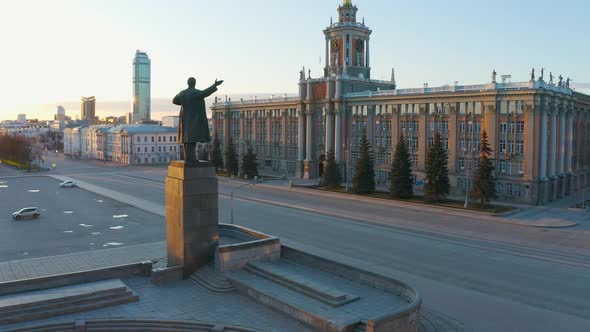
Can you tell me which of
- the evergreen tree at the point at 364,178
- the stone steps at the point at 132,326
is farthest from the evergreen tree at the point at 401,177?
the stone steps at the point at 132,326

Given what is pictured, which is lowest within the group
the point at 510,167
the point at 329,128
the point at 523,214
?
the point at 523,214

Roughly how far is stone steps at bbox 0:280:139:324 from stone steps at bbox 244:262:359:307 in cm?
517

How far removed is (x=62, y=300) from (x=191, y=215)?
6007 mm

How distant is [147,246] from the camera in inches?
1252

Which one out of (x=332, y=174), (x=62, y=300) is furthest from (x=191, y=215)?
(x=332, y=174)

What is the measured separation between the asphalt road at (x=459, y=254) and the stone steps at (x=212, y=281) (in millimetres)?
8524

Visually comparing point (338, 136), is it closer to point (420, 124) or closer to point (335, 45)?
point (420, 124)

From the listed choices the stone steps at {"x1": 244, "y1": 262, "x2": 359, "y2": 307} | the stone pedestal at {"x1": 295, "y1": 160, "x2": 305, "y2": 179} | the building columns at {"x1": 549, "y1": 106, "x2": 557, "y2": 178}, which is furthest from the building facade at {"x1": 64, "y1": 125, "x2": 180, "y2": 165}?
the stone steps at {"x1": 244, "y1": 262, "x2": 359, "y2": 307}

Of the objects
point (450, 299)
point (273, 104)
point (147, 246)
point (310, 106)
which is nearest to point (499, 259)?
point (450, 299)

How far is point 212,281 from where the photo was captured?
68.2 feet

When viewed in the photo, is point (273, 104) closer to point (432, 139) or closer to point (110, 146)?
point (432, 139)

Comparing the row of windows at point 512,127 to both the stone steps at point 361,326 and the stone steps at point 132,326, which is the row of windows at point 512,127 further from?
the stone steps at point 132,326

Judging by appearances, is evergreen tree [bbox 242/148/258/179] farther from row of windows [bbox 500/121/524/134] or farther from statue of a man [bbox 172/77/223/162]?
statue of a man [bbox 172/77/223/162]

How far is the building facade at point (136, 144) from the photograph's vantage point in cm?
12394
